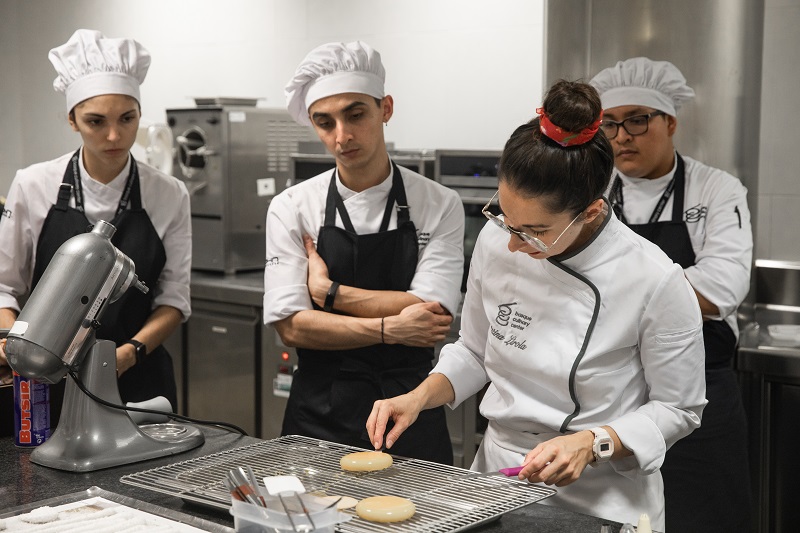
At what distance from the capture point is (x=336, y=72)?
2.66m

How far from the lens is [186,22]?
5.67m

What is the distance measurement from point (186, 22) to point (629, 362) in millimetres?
4499

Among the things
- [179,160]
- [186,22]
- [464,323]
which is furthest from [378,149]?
[186,22]

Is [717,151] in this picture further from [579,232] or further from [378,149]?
[579,232]

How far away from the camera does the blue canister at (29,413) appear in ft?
6.81

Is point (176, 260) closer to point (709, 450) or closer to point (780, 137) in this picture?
point (709, 450)

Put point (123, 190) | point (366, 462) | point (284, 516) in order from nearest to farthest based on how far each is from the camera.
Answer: point (284, 516) → point (366, 462) → point (123, 190)

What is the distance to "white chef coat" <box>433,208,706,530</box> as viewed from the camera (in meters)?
1.81

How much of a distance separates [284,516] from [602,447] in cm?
68

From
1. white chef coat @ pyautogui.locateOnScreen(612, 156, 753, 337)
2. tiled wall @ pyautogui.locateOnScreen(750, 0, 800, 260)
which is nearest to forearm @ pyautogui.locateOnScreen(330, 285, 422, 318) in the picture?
white chef coat @ pyautogui.locateOnScreen(612, 156, 753, 337)

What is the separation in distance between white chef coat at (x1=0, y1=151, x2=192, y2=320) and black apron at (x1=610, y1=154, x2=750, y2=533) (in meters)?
1.38

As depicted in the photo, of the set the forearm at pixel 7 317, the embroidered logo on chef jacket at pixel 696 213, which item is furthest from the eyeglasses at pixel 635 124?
the forearm at pixel 7 317

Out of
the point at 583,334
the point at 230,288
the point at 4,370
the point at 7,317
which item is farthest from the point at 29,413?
the point at 230,288

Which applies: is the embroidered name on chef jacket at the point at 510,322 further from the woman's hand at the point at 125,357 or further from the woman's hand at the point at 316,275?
the woman's hand at the point at 125,357
